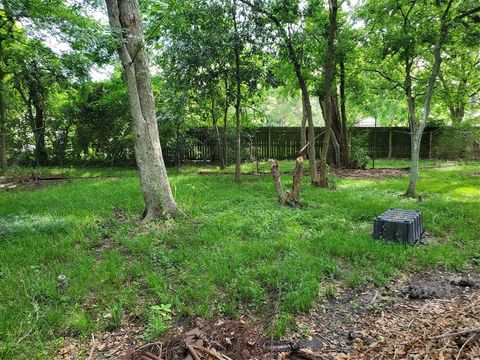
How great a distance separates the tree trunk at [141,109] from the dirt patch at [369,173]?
625 cm

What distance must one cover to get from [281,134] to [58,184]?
9.23 metres

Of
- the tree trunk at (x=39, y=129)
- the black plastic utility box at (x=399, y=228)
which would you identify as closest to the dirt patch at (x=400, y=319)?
→ the black plastic utility box at (x=399, y=228)

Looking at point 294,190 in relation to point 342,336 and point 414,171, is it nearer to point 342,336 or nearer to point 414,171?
point 414,171

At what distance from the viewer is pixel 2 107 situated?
34.2 feet

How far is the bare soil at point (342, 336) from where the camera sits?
7.41 feet

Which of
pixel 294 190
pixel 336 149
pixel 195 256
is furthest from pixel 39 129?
pixel 336 149

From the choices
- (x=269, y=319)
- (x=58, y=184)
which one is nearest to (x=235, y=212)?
(x=269, y=319)

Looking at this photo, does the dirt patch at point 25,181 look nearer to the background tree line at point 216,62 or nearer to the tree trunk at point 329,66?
the background tree line at point 216,62

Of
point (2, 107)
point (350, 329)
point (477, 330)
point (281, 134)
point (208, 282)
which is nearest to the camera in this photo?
point (477, 330)

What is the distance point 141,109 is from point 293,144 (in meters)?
10.4

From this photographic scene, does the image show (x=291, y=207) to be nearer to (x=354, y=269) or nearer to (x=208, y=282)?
(x=354, y=269)

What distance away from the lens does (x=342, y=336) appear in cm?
259

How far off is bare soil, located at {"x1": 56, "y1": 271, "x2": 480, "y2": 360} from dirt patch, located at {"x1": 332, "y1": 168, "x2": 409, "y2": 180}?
268 inches

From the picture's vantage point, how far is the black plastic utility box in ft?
13.6
